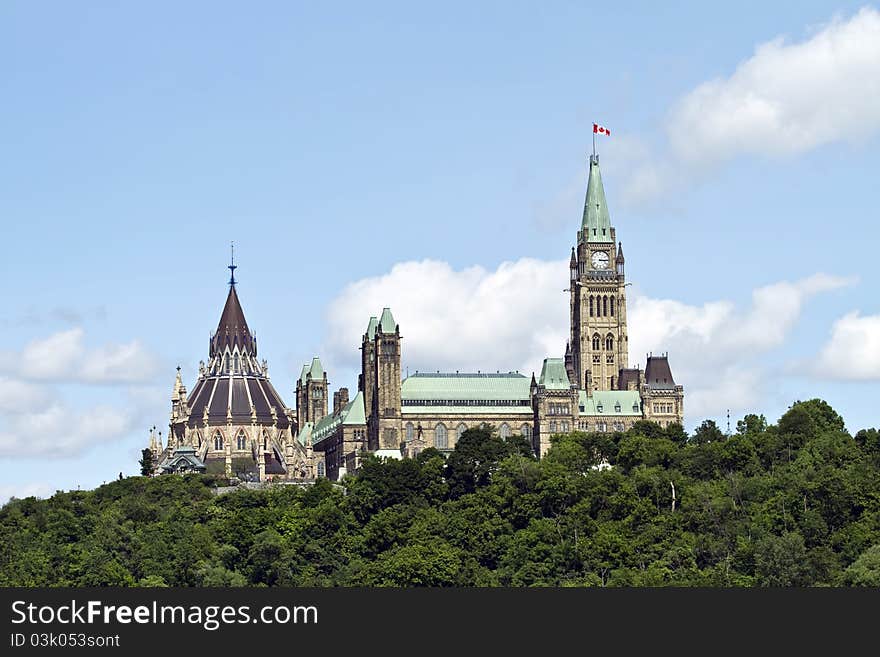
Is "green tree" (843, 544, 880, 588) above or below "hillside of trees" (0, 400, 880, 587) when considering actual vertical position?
below

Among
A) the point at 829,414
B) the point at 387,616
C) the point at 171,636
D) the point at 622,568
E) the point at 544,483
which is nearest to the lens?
the point at 171,636

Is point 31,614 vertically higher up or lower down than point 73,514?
lower down

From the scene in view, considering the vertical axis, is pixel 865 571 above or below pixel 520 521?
below

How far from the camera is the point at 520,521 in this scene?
529 ft

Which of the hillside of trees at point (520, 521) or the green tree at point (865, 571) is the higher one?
the hillside of trees at point (520, 521)

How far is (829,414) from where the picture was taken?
587ft

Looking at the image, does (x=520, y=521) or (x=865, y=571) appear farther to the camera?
(x=520, y=521)

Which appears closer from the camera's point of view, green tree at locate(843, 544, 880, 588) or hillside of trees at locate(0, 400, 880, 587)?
green tree at locate(843, 544, 880, 588)

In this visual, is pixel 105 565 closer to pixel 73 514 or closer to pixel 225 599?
pixel 73 514

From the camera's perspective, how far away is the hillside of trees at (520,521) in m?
146

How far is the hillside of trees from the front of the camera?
14575cm

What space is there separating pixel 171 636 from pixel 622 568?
60885 millimetres

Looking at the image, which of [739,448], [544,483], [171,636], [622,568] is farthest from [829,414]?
[171,636]

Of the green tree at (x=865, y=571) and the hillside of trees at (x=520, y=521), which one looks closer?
the green tree at (x=865, y=571)
